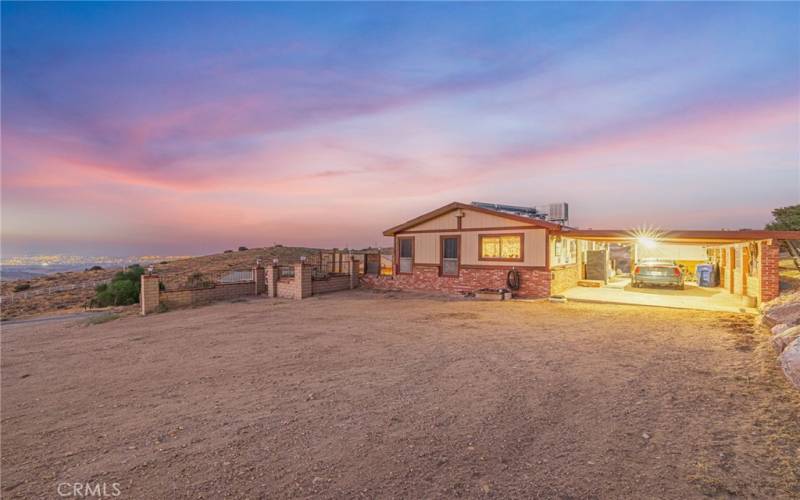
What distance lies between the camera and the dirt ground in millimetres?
2957

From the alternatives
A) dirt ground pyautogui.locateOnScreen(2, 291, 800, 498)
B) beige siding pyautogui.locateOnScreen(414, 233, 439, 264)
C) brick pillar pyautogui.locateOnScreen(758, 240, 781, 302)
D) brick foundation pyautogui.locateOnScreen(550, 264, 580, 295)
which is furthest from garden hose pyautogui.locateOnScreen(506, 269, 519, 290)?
brick pillar pyautogui.locateOnScreen(758, 240, 781, 302)

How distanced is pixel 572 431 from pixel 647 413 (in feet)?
3.52

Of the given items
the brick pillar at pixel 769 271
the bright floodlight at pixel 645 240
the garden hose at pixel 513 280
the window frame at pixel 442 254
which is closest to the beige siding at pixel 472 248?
the window frame at pixel 442 254

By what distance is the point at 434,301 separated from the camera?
13.9 metres

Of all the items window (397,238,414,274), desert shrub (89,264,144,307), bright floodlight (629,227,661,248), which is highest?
bright floodlight (629,227,661,248)

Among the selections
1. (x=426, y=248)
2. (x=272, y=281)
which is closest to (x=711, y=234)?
(x=426, y=248)

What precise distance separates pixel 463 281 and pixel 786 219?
32.8 m

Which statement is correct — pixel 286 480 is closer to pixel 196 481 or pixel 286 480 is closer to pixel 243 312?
pixel 196 481

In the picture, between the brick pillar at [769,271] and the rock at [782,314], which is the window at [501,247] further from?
the rock at [782,314]

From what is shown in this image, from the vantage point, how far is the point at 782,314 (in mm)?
7766

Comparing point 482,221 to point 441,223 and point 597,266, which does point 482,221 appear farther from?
point 597,266

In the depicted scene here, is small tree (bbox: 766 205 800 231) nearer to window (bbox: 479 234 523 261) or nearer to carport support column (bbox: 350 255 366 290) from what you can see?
window (bbox: 479 234 523 261)

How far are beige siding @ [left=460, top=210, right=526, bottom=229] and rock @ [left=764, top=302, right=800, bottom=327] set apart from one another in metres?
7.68

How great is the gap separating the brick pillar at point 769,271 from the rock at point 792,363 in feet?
24.3
